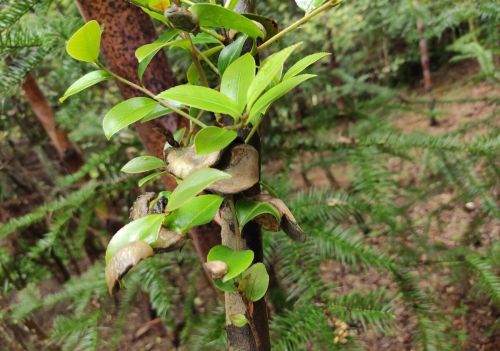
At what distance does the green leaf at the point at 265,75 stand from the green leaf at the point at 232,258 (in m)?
0.14

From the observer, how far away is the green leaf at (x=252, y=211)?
364 mm

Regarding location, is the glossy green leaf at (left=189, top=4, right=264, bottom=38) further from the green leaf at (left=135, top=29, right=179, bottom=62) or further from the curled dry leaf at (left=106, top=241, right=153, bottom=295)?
the curled dry leaf at (left=106, top=241, right=153, bottom=295)

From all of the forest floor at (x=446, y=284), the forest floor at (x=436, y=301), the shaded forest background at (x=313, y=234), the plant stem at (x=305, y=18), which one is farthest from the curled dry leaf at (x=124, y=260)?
the forest floor at (x=436, y=301)

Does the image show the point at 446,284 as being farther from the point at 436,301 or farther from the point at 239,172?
the point at 239,172

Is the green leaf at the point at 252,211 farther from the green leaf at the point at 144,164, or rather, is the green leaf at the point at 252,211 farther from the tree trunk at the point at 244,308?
the green leaf at the point at 144,164

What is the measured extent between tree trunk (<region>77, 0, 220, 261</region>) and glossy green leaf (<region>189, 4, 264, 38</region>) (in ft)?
1.40

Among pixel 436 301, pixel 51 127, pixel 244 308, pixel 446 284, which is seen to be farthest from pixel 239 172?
pixel 446 284

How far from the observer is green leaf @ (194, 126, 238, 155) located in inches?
13.3

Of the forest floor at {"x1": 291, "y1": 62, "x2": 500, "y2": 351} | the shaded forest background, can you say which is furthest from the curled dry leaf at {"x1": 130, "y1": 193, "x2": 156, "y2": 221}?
the forest floor at {"x1": 291, "y1": 62, "x2": 500, "y2": 351}

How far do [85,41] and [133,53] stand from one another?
0.50 metres

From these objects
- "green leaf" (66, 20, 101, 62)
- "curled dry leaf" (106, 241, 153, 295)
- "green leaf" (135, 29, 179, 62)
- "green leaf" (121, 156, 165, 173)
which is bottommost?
"curled dry leaf" (106, 241, 153, 295)

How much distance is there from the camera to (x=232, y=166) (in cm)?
36

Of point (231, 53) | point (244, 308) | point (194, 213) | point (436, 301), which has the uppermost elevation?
point (231, 53)

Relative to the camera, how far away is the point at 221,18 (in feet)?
1.18
